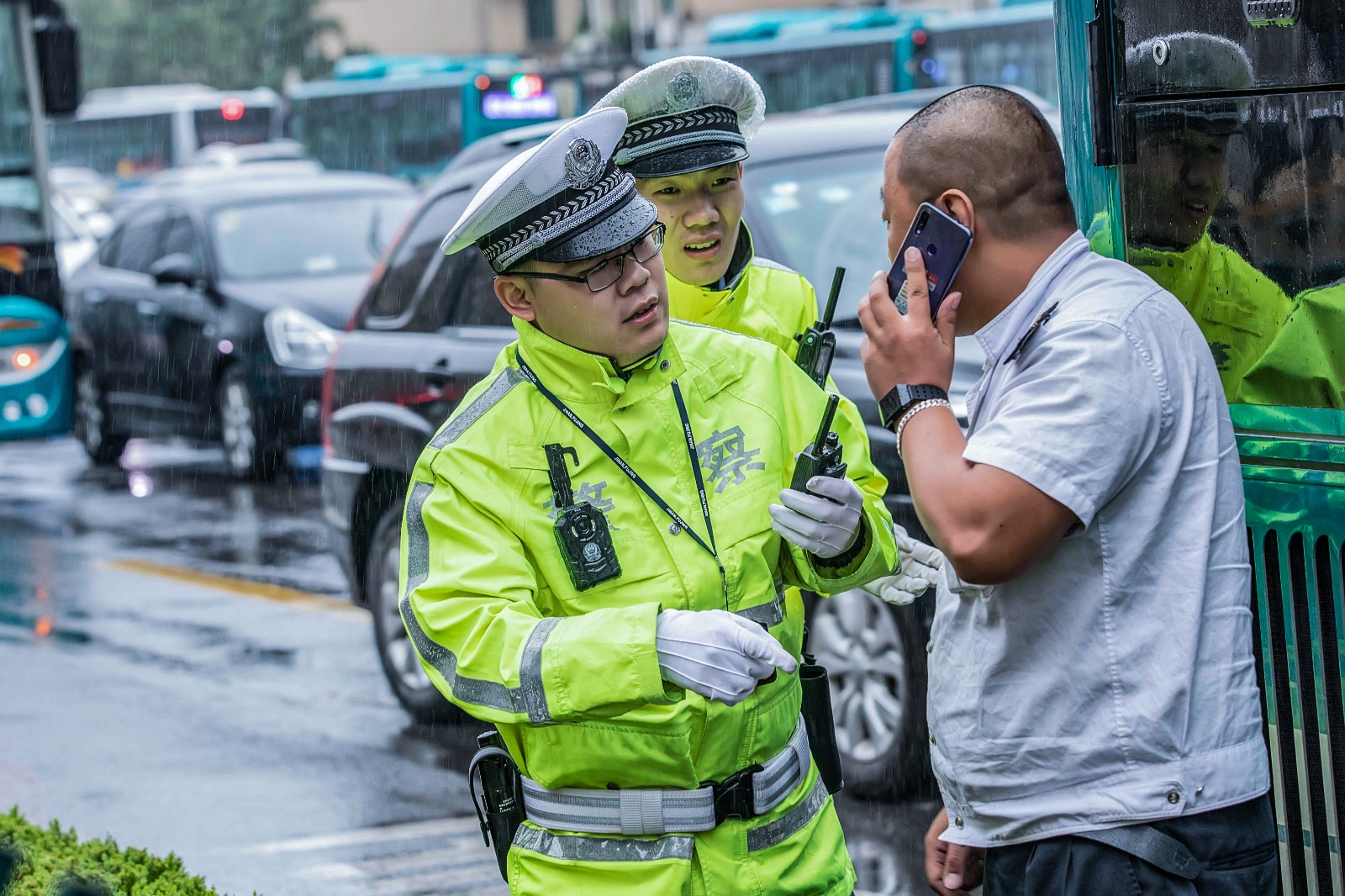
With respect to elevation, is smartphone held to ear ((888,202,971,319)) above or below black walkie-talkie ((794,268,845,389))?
above

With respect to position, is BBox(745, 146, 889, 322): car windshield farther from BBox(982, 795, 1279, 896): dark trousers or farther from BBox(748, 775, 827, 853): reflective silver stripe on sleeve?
BBox(982, 795, 1279, 896): dark trousers

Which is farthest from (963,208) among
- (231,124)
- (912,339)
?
(231,124)

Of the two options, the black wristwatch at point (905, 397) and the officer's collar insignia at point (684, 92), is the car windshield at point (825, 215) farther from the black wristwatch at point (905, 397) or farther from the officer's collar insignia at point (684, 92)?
the black wristwatch at point (905, 397)

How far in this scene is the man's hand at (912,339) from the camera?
2.49m

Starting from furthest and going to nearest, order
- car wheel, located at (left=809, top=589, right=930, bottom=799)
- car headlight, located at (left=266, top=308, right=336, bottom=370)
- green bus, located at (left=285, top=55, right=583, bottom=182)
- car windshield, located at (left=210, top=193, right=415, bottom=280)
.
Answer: green bus, located at (left=285, top=55, right=583, bottom=182), car windshield, located at (left=210, top=193, right=415, bottom=280), car headlight, located at (left=266, top=308, right=336, bottom=370), car wheel, located at (left=809, top=589, right=930, bottom=799)

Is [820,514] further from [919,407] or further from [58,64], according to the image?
[58,64]

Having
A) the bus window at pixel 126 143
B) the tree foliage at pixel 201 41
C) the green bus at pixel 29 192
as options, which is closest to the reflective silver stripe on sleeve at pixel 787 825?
the green bus at pixel 29 192

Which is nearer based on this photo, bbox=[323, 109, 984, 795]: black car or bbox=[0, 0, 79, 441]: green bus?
bbox=[323, 109, 984, 795]: black car

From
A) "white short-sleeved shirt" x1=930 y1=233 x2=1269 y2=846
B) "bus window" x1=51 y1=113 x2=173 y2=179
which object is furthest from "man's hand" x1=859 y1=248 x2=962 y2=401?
"bus window" x1=51 y1=113 x2=173 y2=179

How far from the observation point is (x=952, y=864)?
284 cm

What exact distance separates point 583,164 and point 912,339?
0.59 metres

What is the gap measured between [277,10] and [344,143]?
29.8m

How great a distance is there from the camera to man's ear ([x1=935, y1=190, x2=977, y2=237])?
2.49 metres

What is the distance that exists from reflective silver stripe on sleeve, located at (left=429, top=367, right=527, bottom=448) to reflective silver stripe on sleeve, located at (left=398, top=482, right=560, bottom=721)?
0.08 meters
